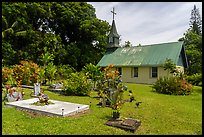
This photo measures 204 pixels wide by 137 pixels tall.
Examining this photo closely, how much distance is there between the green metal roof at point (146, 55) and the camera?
2054 cm

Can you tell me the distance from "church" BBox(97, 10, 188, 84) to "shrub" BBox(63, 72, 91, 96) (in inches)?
423

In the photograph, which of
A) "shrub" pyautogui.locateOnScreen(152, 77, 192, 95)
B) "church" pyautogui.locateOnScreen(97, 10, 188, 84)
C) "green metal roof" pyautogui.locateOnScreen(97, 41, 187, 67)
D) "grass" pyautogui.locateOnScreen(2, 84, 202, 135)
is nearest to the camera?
"grass" pyautogui.locateOnScreen(2, 84, 202, 135)

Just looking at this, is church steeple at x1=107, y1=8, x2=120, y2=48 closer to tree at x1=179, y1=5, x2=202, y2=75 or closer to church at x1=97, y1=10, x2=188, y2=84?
church at x1=97, y1=10, x2=188, y2=84

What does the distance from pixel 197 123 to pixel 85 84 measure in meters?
6.96

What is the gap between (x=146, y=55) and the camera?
2250cm

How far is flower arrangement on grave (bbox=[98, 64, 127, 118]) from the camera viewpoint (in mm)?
6728

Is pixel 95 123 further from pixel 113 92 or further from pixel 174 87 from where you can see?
pixel 174 87

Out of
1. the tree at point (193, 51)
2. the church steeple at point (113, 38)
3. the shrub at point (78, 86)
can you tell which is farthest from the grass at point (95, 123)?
the church steeple at point (113, 38)

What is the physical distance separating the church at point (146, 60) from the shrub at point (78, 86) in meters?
10.8

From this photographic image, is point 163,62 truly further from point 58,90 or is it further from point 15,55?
point 15,55

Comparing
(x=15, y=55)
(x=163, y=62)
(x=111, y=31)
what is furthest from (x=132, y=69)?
(x=15, y=55)

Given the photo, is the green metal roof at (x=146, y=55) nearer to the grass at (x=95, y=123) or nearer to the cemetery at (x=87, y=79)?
the cemetery at (x=87, y=79)

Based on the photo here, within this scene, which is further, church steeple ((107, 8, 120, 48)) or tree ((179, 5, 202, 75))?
church steeple ((107, 8, 120, 48))

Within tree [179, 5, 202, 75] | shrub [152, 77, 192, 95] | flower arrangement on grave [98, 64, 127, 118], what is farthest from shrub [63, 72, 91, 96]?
tree [179, 5, 202, 75]
